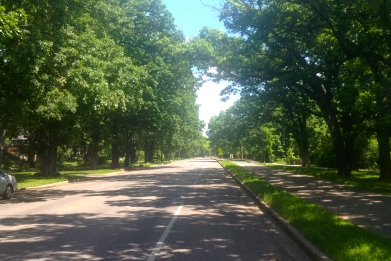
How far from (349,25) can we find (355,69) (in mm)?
Result: 4552

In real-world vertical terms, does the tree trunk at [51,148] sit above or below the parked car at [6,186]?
above

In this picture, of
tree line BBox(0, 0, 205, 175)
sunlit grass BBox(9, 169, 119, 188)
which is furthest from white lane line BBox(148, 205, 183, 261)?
sunlit grass BBox(9, 169, 119, 188)

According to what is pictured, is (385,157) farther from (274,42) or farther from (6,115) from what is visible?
(6,115)

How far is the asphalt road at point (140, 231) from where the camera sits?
294 inches

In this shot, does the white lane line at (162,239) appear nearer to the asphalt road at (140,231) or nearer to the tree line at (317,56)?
the asphalt road at (140,231)

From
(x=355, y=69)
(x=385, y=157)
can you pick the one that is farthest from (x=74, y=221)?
(x=385, y=157)

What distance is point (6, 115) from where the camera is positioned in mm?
21688

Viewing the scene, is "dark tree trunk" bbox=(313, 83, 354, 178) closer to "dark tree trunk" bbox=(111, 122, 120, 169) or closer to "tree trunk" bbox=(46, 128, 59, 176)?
"tree trunk" bbox=(46, 128, 59, 176)

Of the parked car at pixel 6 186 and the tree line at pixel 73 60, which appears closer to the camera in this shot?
the tree line at pixel 73 60

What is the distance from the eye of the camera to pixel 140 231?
9.52 m

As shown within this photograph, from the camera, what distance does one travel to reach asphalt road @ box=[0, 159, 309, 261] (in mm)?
7457

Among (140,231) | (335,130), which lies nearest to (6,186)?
(140,231)

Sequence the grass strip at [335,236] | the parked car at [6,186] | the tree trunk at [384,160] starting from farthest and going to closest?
the tree trunk at [384,160] → the parked car at [6,186] → the grass strip at [335,236]

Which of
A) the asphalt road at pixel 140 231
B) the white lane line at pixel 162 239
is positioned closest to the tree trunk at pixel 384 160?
the asphalt road at pixel 140 231
